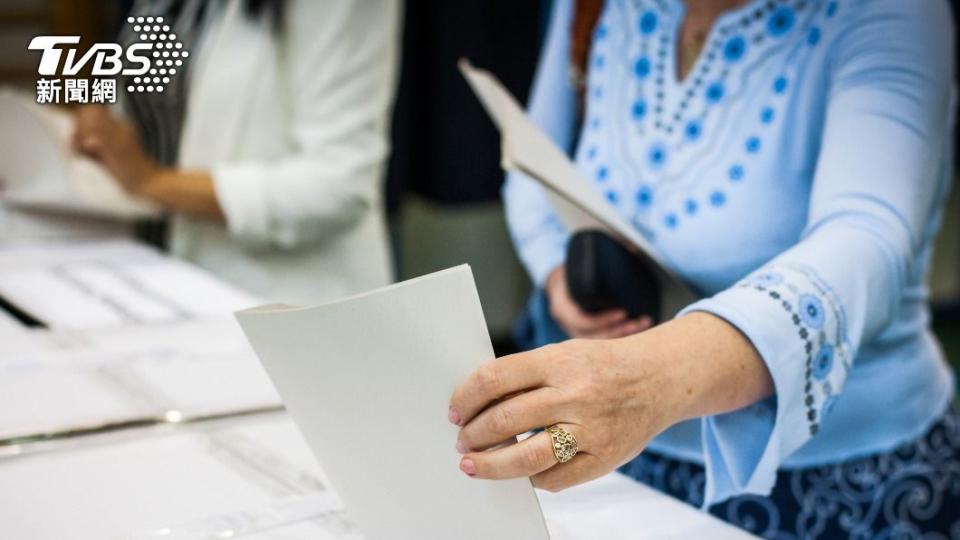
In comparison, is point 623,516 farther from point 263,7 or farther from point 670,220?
point 263,7

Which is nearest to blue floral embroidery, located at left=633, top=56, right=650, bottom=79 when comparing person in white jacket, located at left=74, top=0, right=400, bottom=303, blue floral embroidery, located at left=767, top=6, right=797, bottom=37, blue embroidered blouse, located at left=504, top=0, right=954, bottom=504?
blue embroidered blouse, located at left=504, top=0, right=954, bottom=504

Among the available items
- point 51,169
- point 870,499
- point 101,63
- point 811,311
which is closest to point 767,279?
point 811,311

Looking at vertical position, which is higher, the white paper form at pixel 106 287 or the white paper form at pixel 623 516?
the white paper form at pixel 106 287

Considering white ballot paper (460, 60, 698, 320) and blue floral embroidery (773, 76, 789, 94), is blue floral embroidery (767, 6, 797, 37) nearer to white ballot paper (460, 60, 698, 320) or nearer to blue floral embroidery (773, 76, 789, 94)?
blue floral embroidery (773, 76, 789, 94)

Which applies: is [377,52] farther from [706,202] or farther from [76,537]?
[76,537]

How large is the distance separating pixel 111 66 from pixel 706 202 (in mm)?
516

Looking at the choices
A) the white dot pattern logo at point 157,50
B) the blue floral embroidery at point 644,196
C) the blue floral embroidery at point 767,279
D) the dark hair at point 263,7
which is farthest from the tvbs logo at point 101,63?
the blue floral embroidery at point 767,279

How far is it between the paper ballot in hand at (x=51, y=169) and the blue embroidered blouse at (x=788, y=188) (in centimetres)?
73

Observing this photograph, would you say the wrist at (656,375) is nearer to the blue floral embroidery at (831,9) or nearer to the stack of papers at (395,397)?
the stack of papers at (395,397)

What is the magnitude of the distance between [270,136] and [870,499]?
0.91m

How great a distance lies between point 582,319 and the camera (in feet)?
3.07

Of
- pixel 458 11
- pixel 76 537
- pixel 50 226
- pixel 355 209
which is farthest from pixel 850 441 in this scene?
pixel 458 11

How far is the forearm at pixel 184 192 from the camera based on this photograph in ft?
4.64

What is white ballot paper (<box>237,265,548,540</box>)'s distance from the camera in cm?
55
